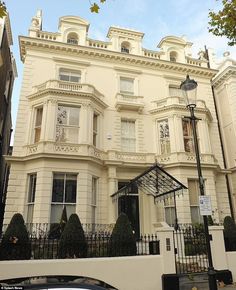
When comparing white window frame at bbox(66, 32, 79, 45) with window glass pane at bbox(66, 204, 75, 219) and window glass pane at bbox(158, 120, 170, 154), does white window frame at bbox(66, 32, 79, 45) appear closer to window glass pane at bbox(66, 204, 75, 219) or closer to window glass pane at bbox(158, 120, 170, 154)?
window glass pane at bbox(158, 120, 170, 154)

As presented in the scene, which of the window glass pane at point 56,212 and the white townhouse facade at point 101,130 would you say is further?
the white townhouse facade at point 101,130

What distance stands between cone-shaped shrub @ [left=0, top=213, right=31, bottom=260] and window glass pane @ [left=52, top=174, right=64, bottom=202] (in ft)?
16.2

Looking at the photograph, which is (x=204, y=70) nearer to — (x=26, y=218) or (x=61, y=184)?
(x=61, y=184)

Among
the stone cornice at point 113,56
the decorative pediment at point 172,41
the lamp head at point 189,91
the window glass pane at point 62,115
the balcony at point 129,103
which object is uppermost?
the decorative pediment at point 172,41

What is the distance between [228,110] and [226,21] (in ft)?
42.1

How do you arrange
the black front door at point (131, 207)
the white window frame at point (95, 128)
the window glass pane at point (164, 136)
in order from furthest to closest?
1. the window glass pane at point (164, 136)
2. the white window frame at point (95, 128)
3. the black front door at point (131, 207)

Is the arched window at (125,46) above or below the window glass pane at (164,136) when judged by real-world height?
above

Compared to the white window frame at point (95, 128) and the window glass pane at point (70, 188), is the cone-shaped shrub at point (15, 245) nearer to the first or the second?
the window glass pane at point (70, 188)

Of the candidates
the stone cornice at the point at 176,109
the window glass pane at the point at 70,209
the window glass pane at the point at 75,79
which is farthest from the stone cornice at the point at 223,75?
the window glass pane at the point at 70,209

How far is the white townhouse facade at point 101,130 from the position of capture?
556 inches

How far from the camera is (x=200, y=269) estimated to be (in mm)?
9875

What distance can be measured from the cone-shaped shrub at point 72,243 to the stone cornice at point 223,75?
17.6 metres

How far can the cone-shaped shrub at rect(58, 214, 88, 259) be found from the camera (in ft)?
28.5

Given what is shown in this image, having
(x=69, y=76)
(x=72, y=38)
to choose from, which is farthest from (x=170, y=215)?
(x=72, y=38)
